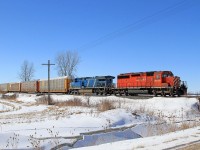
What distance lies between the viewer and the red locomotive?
3265cm

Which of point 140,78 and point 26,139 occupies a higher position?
point 140,78

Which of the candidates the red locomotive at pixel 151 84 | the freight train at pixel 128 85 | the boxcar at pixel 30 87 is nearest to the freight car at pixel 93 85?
the freight train at pixel 128 85

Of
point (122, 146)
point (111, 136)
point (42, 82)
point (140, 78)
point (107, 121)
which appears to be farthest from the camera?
point (42, 82)

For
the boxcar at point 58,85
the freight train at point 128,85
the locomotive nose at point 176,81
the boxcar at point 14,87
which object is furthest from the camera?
the boxcar at point 14,87

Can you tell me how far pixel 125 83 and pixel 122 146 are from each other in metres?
31.3

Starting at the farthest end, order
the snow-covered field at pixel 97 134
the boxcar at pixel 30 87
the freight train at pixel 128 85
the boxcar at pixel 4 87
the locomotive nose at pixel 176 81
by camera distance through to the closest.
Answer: the boxcar at pixel 4 87, the boxcar at pixel 30 87, the freight train at pixel 128 85, the locomotive nose at pixel 176 81, the snow-covered field at pixel 97 134

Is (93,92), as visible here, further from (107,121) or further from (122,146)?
(122,146)

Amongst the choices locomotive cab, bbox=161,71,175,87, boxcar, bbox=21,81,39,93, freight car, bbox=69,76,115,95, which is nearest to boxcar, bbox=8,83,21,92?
boxcar, bbox=21,81,39,93

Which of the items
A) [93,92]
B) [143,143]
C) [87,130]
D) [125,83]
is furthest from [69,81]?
[143,143]

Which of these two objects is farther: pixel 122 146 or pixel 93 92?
pixel 93 92

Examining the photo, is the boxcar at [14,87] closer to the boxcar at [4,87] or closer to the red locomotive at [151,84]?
the boxcar at [4,87]

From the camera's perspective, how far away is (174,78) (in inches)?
1300

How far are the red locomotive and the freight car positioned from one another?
2.51 m

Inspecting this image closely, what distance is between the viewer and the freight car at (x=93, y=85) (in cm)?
4322
